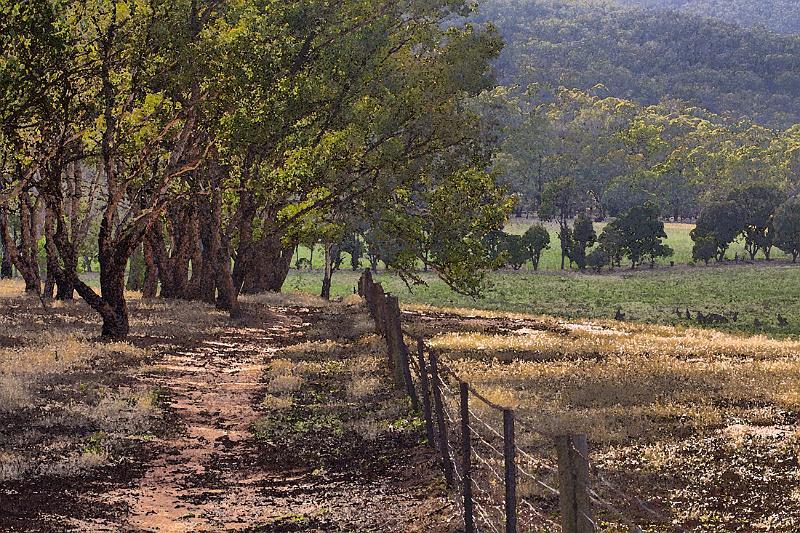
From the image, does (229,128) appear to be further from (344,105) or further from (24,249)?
(24,249)

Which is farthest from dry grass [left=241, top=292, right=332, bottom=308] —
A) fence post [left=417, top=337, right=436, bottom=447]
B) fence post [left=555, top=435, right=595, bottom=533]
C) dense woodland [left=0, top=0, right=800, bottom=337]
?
fence post [left=555, top=435, right=595, bottom=533]

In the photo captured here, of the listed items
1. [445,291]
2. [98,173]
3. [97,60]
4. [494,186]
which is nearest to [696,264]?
[445,291]

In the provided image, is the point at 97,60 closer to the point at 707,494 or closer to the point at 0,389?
the point at 0,389

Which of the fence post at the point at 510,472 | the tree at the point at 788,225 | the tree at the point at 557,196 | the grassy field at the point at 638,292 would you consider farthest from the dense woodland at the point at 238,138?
the tree at the point at 557,196

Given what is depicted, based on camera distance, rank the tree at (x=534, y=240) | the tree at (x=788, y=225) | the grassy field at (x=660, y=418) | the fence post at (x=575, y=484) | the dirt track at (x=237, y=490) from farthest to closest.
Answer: the tree at (x=534, y=240)
the tree at (x=788, y=225)
the dirt track at (x=237, y=490)
the grassy field at (x=660, y=418)
the fence post at (x=575, y=484)

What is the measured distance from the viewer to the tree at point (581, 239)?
114m

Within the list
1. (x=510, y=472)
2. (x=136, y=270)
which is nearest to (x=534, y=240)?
(x=136, y=270)

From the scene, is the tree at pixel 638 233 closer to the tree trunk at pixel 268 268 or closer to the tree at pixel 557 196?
the tree at pixel 557 196

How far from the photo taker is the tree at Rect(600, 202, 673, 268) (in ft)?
364

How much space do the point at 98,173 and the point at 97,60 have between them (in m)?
15.4

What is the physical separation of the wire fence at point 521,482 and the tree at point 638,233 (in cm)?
9703

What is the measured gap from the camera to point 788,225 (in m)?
111

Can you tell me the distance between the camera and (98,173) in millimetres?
38875

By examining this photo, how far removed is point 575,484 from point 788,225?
112 meters
